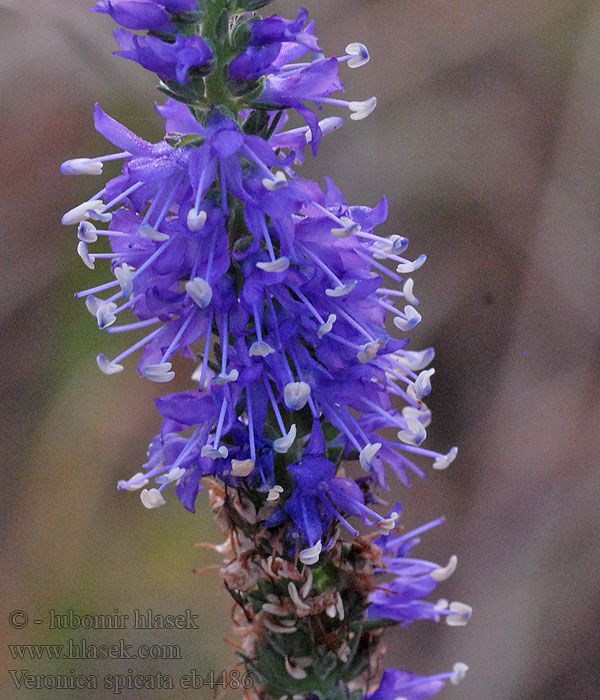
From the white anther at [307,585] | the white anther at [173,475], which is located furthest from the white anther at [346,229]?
the white anther at [307,585]

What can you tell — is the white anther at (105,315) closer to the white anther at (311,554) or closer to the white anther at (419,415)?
the white anther at (311,554)

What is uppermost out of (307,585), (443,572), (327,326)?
(327,326)

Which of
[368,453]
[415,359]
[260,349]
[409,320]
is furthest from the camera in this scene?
[415,359]

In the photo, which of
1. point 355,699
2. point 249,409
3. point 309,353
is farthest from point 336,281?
point 355,699

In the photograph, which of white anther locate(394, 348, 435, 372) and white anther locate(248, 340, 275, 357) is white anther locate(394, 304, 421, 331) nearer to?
white anther locate(394, 348, 435, 372)

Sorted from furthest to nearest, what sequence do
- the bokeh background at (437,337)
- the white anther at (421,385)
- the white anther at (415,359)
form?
the bokeh background at (437,337), the white anther at (415,359), the white anther at (421,385)

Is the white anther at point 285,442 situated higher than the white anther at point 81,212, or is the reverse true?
the white anther at point 81,212

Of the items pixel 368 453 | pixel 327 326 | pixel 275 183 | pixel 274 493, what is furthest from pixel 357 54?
pixel 274 493

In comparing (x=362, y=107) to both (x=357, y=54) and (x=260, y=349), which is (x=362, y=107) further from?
(x=260, y=349)
